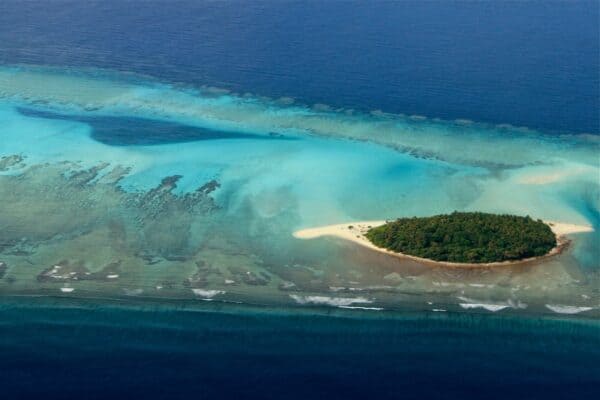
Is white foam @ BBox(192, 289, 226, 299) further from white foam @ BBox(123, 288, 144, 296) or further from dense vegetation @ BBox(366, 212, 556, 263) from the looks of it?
dense vegetation @ BBox(366, 212, 556, 263)

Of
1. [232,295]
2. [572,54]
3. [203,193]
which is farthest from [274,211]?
[572,54]

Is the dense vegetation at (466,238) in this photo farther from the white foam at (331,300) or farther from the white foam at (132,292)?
the white foam at (132,292)

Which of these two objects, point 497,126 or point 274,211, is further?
point 497,126

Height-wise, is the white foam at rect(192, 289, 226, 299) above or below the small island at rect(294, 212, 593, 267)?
below

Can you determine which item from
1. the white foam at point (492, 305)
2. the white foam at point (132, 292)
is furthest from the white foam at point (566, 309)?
the white foam at point (132, 292)

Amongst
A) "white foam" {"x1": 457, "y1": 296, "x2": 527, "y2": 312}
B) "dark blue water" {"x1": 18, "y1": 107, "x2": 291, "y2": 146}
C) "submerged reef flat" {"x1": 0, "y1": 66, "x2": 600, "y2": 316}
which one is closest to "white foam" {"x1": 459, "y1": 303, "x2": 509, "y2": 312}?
"white foam" {"x1": 457, "y1": 296, "x2": 527, "y2": 312}

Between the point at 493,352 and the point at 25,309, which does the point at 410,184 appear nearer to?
the point at 493,352

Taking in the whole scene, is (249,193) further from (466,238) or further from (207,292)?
(466,238)
